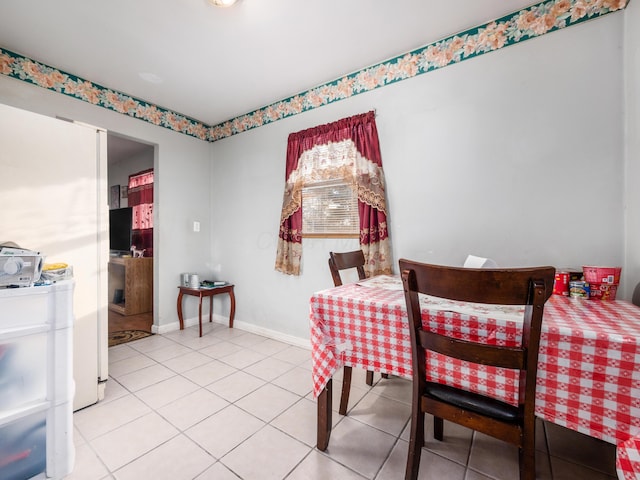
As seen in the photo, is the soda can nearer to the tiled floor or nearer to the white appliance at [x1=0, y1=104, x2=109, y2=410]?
the tiled floor

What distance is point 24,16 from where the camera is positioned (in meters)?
1.83

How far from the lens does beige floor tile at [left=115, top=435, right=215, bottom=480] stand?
1.28m

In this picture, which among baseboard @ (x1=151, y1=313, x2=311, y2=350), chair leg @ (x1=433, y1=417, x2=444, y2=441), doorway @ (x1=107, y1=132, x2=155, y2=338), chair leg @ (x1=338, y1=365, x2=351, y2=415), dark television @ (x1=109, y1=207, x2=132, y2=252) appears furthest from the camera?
dark television @ (x1=109, y1=207, x2=132, y2=252)

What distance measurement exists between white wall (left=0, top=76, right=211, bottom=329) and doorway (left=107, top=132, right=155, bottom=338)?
48 centimetres

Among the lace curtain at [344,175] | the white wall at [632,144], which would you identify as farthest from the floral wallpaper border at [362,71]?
the lace curtain at [344,175]

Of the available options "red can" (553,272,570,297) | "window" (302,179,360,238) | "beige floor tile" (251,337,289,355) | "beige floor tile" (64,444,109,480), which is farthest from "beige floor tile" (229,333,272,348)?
"red can" (553,272,570,297)

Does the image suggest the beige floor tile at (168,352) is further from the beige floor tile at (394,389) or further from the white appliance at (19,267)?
the beige floor tile at (394,389)

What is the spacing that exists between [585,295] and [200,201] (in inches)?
144

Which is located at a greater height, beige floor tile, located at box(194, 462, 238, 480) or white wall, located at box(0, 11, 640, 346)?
white wall, located at box(0, 11, 640, 346)

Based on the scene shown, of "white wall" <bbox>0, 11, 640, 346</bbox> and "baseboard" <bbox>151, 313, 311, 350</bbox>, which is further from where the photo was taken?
"baseboard" <bbox>151, 313, 311, 350</bbox>

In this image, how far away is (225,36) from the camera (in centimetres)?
202

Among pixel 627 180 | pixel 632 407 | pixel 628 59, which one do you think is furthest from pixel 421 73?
pixel 632 407

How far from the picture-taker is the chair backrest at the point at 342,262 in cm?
180

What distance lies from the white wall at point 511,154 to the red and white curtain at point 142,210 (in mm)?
3220
